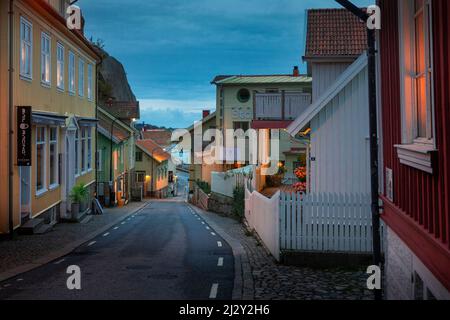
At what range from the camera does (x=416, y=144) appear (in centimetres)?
589

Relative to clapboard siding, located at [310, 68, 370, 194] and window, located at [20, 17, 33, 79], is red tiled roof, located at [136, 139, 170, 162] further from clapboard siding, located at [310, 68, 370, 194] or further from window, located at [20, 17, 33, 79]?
clapboard siding, located at [310, 68, 370, 194]

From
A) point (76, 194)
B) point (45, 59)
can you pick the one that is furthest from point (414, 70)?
point (76, 194)

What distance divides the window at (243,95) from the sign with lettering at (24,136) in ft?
102

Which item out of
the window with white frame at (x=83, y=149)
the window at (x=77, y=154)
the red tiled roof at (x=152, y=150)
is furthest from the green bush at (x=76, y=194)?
the red tiled roof at (x=152, y=150)

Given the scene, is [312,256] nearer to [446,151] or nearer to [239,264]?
[239,264]

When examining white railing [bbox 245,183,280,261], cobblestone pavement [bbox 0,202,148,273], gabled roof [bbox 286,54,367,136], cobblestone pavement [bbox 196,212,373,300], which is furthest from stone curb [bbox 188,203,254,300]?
cobblestone pavement [bbox 0,202,148,273]

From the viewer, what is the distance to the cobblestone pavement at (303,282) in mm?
8820

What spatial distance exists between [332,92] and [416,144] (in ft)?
29.0

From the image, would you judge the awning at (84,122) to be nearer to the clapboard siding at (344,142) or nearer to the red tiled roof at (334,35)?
the red tiled roof at (334,35)

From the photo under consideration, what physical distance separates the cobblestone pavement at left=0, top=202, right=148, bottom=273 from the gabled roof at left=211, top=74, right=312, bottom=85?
2635 centimetres

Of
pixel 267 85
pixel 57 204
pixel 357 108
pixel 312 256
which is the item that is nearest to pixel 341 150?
pixel 357 108

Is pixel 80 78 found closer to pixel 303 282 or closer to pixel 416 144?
pixel 303 282

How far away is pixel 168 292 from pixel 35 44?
12113mm

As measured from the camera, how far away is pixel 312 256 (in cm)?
1161
